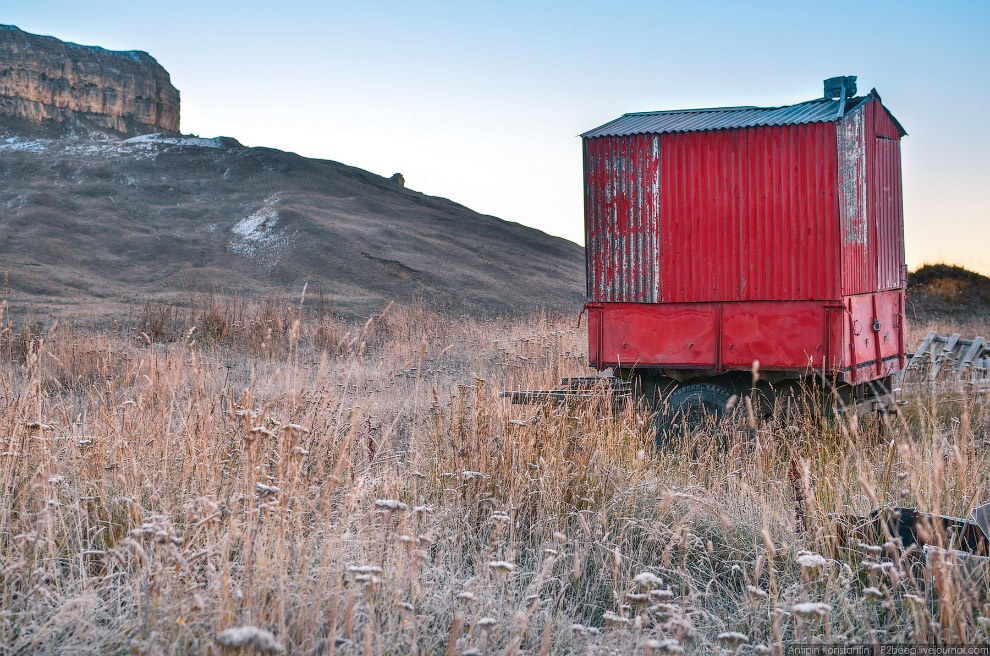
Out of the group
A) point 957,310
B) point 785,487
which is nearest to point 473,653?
point 785,487

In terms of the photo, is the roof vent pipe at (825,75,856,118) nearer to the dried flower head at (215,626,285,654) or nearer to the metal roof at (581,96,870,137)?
the metal roof at (581,96,870,137)

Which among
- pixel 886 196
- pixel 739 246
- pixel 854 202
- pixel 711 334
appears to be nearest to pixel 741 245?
pixel 739 246

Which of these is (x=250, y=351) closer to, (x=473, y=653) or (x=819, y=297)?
(x=819, y=297)

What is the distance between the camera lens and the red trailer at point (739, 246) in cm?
694

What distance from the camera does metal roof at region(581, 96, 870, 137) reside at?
7.11 meters

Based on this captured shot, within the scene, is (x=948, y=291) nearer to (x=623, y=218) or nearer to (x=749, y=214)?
(x=749, y=214)

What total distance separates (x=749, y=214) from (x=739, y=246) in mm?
327

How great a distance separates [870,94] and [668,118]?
199 cm

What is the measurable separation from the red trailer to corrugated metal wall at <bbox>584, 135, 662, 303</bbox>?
0.5 inches

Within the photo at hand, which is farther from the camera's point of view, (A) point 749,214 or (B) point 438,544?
(A) point 749,214

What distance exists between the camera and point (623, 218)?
7.64 metres

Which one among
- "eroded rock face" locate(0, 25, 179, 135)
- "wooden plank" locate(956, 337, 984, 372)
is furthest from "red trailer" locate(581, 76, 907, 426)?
"eroded rock face" locate(0, 25, 179, 135)

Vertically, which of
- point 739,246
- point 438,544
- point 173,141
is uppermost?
point 173,141


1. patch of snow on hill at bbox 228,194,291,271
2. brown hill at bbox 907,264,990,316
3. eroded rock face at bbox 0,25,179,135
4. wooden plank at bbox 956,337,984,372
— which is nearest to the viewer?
wooden plank at bbox 956,337,984,372
